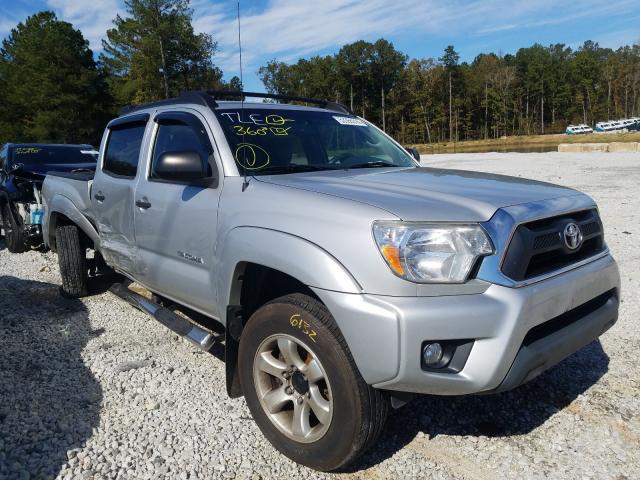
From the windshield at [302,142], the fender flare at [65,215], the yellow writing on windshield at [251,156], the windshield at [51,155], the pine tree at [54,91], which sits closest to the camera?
the yellow writing on windshield at [251,156]

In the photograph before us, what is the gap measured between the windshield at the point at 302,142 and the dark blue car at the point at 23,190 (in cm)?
511

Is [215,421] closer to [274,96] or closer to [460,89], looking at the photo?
[274,96]

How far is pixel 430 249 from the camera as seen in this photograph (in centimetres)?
230

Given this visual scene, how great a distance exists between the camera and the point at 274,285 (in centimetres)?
305

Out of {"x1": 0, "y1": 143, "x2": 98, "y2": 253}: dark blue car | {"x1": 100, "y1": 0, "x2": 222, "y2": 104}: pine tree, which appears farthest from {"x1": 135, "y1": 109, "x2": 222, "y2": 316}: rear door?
{"x1": 100, "y1": 0, "x2": 222, "y2": 104}: pine tree

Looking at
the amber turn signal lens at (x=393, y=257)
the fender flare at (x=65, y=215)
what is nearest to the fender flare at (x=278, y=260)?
the amber turn signal lens at (x=393, y=257)

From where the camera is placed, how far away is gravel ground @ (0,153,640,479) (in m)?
2.73

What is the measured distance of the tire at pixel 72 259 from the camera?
17.7 feet

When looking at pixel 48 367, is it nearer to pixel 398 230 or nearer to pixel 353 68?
pixel 398 230

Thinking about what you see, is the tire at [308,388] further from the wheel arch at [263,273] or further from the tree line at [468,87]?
the tree line at [468,87]

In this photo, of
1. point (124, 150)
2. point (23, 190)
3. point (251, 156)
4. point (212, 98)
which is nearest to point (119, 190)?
point (124, 150)

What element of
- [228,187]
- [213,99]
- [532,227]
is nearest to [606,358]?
[532,227]

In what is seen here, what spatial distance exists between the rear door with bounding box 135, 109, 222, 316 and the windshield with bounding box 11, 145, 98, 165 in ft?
22.0

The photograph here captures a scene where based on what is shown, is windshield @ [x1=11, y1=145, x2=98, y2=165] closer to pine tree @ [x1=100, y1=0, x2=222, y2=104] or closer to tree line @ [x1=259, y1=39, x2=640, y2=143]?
pine tree @ [x1=100, y1=0, x2=222, y2=104]
